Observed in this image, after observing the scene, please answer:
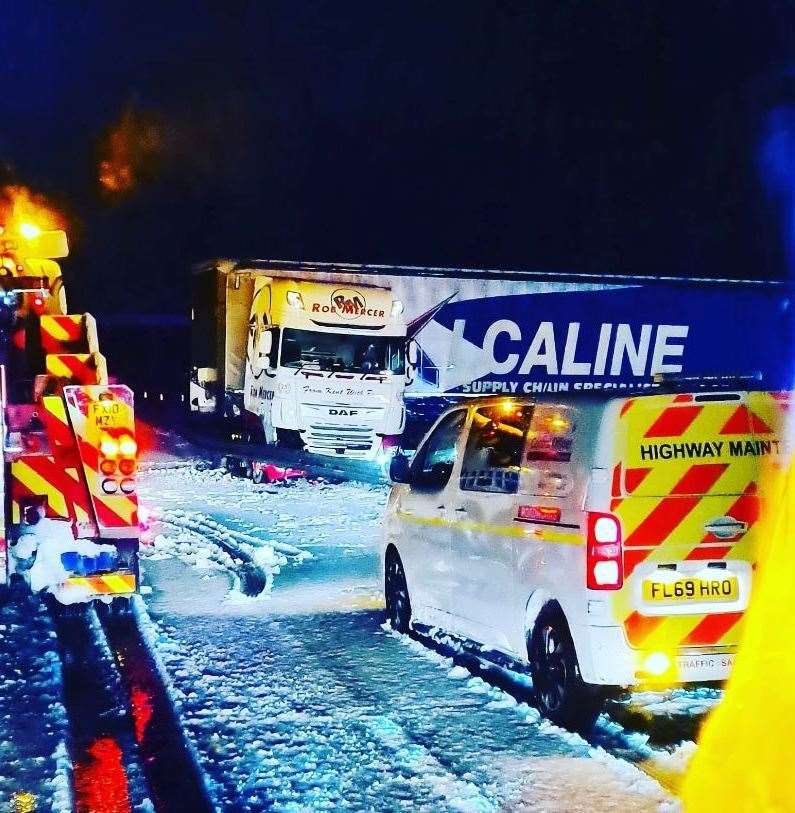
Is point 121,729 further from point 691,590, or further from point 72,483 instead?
point 691,590

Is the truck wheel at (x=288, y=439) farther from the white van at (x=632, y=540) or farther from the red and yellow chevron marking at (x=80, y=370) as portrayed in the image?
the white van at (x=632, y=540)

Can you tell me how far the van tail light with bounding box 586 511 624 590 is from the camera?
6016mm

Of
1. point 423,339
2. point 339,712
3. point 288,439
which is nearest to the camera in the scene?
point 339,712

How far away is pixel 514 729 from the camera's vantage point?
6270 millimetres

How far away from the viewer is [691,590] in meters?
6.10

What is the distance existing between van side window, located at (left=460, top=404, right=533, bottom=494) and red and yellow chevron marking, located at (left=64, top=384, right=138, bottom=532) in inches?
110

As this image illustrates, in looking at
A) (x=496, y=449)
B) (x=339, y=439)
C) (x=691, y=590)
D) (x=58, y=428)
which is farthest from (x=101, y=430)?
(x=339, y=439)

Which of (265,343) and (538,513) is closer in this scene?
(538,513)

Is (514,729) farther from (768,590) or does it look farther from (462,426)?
(768,590)

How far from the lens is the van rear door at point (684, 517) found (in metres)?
6.05

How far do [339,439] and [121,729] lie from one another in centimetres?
1471

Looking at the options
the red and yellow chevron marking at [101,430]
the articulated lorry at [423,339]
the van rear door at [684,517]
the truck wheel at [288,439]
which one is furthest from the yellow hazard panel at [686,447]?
the truck wheel at [288,439]

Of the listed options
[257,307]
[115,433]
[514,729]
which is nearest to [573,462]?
[514,729]

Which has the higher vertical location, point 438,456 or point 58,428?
point 58,428
